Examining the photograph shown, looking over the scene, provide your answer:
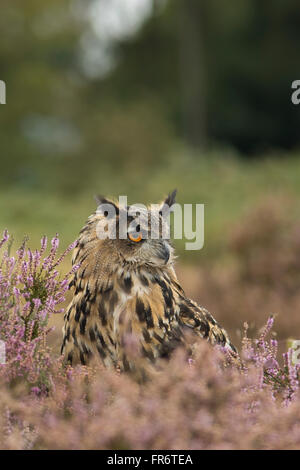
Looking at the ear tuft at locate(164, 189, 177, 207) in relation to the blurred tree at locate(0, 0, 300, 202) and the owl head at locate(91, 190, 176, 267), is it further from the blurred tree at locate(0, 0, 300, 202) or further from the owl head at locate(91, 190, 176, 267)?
the blurred tree at locate(0, 0, 300, 202)

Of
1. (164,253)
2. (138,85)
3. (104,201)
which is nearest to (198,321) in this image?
(164,253)

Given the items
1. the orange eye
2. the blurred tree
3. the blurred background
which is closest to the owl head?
the orange eye

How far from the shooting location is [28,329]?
110 inches

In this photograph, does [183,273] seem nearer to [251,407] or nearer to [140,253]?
[140,253]

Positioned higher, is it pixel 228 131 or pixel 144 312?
pixel 228 131

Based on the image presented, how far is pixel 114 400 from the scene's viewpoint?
7.88 ft

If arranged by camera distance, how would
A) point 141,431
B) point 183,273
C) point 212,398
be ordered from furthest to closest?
point 183,273 < point 212,398 < point 141,431

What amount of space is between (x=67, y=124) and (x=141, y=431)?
24.7m

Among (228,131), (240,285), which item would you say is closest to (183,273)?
(240,285)

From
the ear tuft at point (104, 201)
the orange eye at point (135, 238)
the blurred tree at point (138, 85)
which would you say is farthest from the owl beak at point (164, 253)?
the blurred tree at point (138, 85)

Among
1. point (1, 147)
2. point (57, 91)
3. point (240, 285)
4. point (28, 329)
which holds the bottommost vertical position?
point (28, 329)

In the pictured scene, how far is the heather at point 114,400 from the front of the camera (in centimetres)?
217

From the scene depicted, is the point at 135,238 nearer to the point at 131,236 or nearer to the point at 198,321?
the point at 131,236

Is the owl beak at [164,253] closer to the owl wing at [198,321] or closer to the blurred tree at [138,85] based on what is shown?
the owl wing at [198,321]
